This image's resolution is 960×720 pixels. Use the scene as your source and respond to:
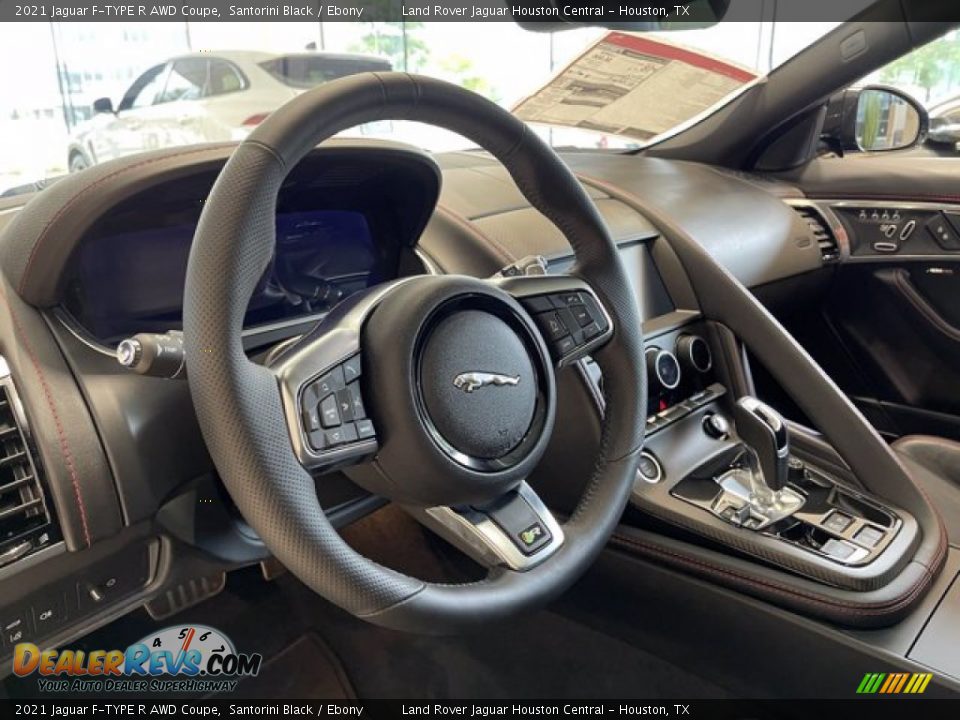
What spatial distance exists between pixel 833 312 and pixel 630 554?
122cm

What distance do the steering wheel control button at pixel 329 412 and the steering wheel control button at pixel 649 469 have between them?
65cm

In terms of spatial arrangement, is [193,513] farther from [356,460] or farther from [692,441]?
[692,441]

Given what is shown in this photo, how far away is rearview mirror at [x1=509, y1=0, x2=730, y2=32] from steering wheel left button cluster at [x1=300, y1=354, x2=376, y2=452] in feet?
3.80

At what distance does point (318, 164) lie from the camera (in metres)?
0.98

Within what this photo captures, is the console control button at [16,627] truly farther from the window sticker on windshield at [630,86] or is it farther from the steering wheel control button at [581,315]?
the window sticker on windshield at [630,86]

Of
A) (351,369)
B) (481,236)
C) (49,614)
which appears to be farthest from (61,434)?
(481,236)

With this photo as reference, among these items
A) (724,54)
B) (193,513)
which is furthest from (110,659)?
(724,54)

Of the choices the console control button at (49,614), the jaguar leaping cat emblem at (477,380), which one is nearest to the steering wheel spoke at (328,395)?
the jaguar leaping cat emblem at (477,380)

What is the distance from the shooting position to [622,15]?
5.43 ft

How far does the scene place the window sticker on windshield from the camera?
1.73m

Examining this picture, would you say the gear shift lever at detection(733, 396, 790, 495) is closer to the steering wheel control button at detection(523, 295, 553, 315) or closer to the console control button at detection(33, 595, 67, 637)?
the steering wheel control button at detection(523, 295, 553, 315)

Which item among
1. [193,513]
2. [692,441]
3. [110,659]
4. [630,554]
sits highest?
[193,513]

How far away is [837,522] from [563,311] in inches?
24.5

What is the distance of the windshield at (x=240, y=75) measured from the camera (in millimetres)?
1736
